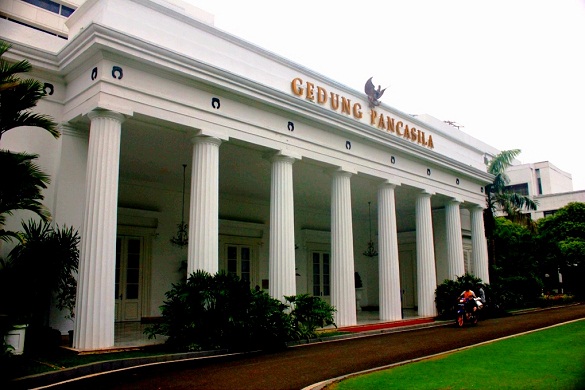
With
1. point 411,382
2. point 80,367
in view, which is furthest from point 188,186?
point 411,382

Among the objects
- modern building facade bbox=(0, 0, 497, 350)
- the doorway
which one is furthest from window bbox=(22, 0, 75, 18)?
the doorway

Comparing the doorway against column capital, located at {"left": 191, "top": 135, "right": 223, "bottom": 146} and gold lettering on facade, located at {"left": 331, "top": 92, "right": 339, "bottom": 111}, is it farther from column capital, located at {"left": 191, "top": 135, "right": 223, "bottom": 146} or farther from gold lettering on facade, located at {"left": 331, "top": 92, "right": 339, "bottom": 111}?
gold lettering on facade, located at {"left": 331, "top": 92, "right": 339, "bottom": 111}

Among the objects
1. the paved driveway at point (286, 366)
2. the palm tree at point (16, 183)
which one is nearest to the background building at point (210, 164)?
the palm tree at point (16, 183)

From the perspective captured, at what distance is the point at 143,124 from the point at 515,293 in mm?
20021

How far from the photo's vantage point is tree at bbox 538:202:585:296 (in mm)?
30344

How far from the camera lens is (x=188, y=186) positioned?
18.1 m

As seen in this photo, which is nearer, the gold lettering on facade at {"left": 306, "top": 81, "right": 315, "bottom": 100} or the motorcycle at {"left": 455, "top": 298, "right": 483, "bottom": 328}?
the gold lettering on facade at {"left": 306, "top": 81, "right": 315, "bottom": 100}

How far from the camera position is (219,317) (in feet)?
34.7

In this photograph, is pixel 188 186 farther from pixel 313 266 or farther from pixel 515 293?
pixel 515 293

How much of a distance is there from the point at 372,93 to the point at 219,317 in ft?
33.2

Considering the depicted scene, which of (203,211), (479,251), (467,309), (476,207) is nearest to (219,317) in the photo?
(203,211)

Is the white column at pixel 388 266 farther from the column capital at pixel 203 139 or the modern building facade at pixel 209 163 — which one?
the column capital at pixel 203 139

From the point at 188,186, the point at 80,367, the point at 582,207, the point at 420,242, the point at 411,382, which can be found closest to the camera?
the point at 411,382

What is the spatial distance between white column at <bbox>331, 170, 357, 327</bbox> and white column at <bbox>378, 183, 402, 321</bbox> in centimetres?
217
